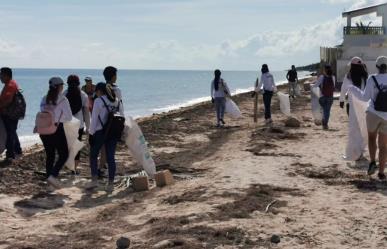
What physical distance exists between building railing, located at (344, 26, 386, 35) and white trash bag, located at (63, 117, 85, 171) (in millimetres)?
33813

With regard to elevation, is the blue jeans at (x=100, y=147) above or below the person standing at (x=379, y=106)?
below

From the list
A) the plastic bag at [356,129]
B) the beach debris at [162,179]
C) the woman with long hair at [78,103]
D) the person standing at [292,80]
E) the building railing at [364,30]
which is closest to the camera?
the beach debris at [162,179]

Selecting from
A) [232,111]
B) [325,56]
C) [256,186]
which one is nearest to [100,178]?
[256,186]

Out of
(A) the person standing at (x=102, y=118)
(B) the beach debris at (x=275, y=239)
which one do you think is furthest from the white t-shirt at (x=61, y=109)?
(B) the beach debris at (x=275, y=239)

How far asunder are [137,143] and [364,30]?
112ft

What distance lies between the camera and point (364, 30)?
132 ft

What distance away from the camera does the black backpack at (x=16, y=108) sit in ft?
31.6

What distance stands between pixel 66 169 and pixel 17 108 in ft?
4.01

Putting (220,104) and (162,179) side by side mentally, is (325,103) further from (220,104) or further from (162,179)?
(162,179)

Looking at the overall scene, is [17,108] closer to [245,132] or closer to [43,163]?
[43,163]

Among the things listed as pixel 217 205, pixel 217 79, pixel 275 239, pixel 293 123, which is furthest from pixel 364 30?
pixel 275 239

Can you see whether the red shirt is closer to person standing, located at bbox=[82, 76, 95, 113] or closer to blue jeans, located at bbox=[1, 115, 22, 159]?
blue jeans, located at bbox=[1, 115, 22, 159]

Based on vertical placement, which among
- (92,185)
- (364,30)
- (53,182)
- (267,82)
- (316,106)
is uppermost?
(364,30)

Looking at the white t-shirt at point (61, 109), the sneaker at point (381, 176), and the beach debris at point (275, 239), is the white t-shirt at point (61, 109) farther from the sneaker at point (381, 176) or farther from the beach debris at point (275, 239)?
the sneaker at point (381, 176)
